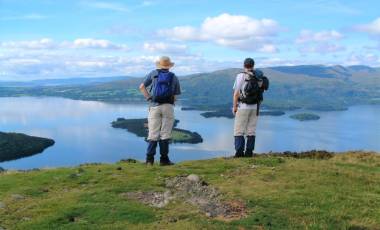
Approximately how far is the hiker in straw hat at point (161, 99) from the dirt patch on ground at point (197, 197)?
8.89 feet

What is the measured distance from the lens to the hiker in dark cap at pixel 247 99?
56.6 feet

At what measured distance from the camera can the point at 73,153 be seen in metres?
143

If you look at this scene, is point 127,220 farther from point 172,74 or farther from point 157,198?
point 172,74

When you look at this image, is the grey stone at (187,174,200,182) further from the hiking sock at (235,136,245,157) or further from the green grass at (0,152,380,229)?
the hiking sock at (235,136,245,157)

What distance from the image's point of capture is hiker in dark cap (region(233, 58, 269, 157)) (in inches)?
679

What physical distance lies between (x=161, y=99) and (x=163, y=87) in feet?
1.40

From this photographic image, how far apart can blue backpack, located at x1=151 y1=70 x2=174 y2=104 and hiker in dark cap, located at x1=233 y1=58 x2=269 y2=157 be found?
8.98 feet

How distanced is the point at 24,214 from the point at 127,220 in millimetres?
2664

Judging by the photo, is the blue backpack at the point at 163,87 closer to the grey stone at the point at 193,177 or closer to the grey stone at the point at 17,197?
the grey stone at the point at 193,177

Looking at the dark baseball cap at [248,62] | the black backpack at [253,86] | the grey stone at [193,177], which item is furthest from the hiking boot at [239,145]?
the grey stone at [193,177]

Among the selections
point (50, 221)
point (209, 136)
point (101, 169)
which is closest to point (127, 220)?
point (50, 221)

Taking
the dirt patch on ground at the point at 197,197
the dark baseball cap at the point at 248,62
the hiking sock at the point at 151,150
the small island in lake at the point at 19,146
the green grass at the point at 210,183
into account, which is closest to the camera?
the green grass at the point at 210,183

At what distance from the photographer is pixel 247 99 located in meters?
17.4

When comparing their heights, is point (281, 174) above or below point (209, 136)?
above
